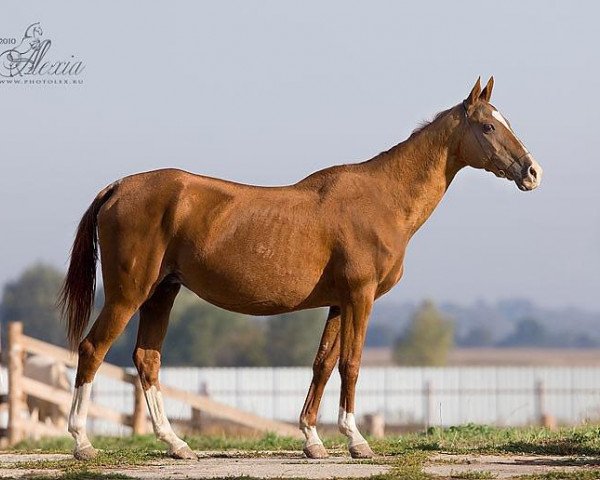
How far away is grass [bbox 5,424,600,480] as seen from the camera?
9.38 metres

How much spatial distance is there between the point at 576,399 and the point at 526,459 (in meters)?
29.2

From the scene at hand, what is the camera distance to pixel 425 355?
113 meters

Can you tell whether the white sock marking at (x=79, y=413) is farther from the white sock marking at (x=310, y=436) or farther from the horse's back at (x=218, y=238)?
the white sock marking at (x=310, y=436)

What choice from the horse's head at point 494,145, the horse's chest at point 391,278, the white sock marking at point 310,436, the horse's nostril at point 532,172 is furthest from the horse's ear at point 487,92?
the white sock marking at point 310,436

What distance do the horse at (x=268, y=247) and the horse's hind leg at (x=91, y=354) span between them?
0.04ft

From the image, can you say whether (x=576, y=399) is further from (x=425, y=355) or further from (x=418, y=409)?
(x=425, y=355)

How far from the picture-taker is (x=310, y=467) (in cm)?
984

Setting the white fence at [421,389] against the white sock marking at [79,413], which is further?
the white fence at [421,389]

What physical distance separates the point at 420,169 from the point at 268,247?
1.50 m

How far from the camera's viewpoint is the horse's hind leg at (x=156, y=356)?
35.2 ft

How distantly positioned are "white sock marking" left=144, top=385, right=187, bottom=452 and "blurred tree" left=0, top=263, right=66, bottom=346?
10986 centimetres

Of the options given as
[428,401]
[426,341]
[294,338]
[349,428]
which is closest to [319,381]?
[349,428]

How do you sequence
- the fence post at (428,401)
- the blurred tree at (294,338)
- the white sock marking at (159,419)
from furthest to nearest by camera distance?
the blurred tree at (294,338), the fence post at (428,401), the white sock marking at (159,419)

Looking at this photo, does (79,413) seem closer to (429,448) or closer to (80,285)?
(80,285)
